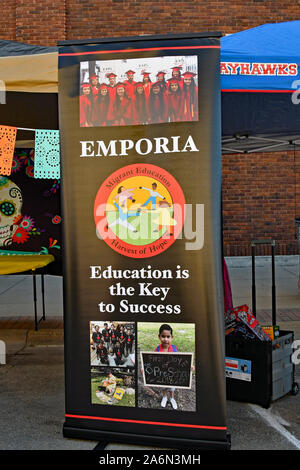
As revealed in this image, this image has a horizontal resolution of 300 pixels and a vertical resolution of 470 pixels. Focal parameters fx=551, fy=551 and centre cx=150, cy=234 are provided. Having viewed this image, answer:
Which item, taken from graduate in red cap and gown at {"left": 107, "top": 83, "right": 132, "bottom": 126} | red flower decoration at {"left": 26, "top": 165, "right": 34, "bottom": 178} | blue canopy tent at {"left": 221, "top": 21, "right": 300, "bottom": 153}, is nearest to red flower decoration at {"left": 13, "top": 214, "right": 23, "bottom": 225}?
red flower decoration at {"left": 26, "top": 165, "right": 34, "bottom": 178}

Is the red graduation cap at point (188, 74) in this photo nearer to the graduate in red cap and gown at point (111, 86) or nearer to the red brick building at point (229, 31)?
the graduate in red cap and gown at point (111, 86)

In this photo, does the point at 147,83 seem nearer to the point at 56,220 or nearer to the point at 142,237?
the point at 142,237

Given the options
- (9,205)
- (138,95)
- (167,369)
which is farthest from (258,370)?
(9,205)

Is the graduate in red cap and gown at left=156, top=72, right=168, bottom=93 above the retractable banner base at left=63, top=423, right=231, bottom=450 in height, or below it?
above

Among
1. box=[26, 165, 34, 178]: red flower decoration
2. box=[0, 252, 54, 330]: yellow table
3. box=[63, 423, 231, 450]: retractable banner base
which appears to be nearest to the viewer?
box=[63, 423, 231, 450]: retractable banner base

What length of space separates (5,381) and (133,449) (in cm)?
205

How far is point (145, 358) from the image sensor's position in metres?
3.64

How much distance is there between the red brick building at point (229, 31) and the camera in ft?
38.2

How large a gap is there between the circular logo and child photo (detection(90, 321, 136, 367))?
49 cm

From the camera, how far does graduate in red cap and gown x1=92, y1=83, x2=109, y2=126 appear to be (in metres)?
3.65

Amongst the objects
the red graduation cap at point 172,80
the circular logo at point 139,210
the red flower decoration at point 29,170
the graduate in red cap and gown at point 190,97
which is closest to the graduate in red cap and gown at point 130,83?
the red graduation cap at point 172,80

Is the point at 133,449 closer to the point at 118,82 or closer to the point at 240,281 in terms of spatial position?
the point at 118,82

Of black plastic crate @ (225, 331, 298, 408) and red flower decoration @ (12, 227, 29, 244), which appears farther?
red flower decoration @ (12, 227, 29, 244)

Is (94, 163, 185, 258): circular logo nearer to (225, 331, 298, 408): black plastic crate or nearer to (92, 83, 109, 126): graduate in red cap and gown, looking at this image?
(92, 83, 109, 126): graduate in red cap and gown
